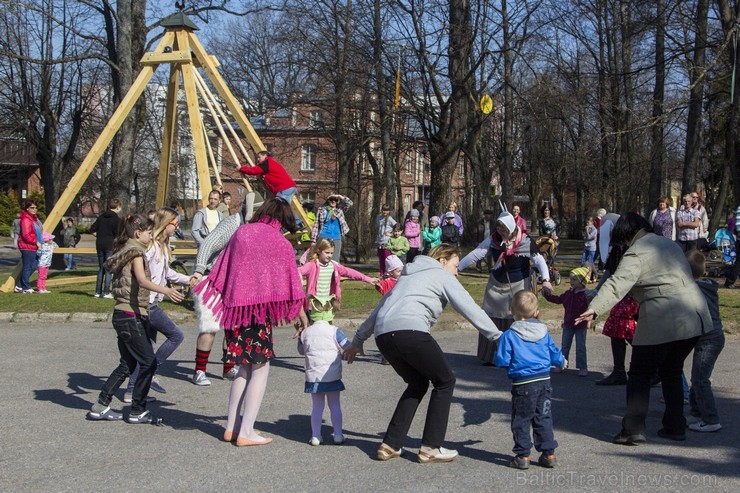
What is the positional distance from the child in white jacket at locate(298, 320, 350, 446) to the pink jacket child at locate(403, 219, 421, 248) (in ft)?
43.6

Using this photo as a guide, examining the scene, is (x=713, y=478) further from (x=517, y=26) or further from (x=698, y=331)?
(x=517, y=26)

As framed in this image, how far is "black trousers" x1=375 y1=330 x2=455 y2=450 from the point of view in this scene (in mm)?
5938

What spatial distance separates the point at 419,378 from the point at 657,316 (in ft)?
6.39

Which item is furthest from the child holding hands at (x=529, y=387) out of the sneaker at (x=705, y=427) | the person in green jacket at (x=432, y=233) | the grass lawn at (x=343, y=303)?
the person in green jacket at (x=432, y=233)

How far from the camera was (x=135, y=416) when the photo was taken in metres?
7.23

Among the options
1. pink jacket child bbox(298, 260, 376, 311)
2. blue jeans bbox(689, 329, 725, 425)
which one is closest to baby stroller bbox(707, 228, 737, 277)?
pink jacket child bbox(298, 260, 376, 311)

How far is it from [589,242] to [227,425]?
1519 cm

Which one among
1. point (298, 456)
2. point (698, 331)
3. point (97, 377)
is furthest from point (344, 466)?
point (97, 377)

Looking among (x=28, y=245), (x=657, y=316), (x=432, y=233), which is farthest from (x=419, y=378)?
(x=432, y=233)

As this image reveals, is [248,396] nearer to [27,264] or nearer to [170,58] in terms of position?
[27,264]

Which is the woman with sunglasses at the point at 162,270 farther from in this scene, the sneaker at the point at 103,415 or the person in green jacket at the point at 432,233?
the person in green jacket at the point at 432,233

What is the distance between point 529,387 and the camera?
6008 mm

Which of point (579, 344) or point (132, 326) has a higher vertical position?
point (132, 326)

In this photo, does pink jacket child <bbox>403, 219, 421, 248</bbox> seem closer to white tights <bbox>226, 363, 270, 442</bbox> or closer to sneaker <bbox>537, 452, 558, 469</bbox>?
white tights <bbox>226, 363, 270, 442</bbox>
